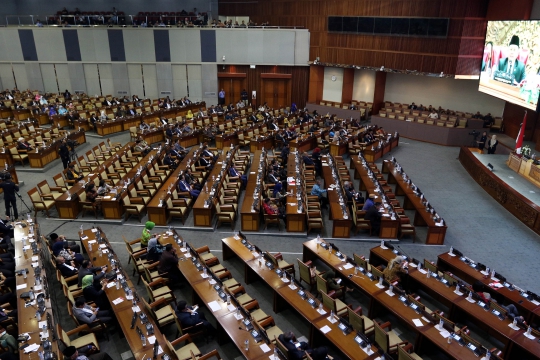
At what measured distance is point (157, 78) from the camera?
26453mm

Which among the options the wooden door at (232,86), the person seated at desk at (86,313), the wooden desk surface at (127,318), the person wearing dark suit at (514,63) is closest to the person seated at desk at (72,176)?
the wooden desk surface at (127,318)

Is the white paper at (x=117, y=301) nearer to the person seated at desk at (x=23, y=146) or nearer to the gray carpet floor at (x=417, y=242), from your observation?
the gray carpet floor at (x=417, y=242)

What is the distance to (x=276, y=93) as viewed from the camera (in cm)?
2716

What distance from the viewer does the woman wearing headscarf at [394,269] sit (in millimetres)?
8281

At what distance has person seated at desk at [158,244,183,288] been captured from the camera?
325 inches

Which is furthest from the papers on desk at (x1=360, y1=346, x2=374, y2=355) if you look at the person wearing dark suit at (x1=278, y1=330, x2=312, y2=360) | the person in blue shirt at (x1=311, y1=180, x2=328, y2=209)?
the person in blue shirt at (x1=311, y1=180, x2=328, y2=209)

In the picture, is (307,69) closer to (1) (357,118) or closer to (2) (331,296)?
(1) (357,118)

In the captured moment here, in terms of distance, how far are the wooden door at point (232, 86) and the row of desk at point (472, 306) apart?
781 inches

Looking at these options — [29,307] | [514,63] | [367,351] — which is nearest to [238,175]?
[29,307]

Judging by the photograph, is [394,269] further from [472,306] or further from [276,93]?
[276,93]

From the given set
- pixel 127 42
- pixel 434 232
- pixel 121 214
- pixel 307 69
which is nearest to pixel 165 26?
pixel 127 42

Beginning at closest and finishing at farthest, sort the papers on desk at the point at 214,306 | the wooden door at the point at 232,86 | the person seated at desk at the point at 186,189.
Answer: the papers on desk at the point at 214,306 < the person seated at desk at the point at 186,189 < the wooden door at the point at 232,86

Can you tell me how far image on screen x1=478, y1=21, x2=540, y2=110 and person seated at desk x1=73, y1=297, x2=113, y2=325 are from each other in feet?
51.2

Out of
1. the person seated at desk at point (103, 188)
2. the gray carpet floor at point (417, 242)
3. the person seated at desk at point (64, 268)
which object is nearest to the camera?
the gray carpet floor at point (417, 242)
